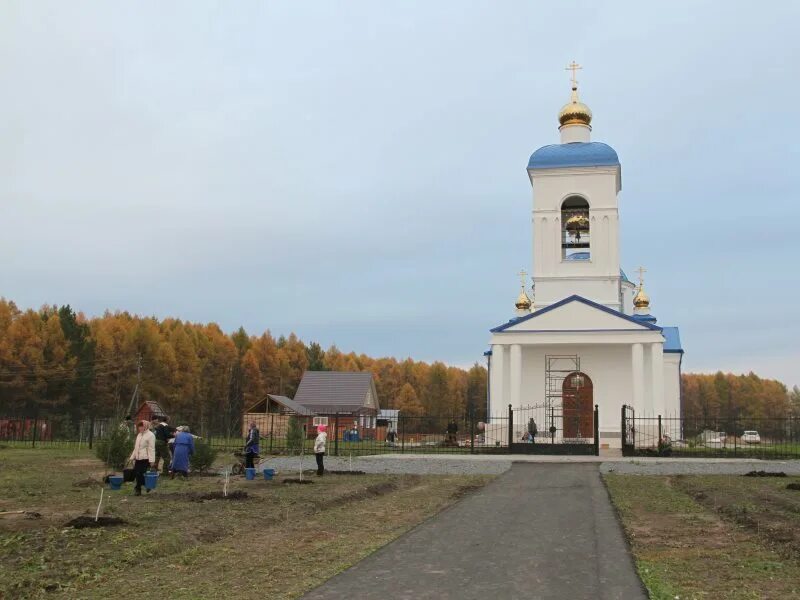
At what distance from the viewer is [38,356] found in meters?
57.8

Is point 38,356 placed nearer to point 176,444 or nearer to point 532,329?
point 532,329

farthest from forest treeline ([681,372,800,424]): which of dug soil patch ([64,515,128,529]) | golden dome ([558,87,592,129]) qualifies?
dug soil patch ([64,515,128,529])

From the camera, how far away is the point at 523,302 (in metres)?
40.6

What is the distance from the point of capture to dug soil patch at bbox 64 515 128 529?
933 centimetres

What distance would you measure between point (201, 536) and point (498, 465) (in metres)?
14.3

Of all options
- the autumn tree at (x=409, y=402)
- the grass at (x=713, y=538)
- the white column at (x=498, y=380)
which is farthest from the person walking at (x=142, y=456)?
the autumn tree at (x=409, y=402)

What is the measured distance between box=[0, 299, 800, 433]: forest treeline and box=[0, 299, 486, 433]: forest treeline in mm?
83

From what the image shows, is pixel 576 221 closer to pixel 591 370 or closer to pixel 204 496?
pixel 591 370

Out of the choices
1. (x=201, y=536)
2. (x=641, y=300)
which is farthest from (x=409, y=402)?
(x=201, y=536)

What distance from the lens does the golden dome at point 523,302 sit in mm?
40562

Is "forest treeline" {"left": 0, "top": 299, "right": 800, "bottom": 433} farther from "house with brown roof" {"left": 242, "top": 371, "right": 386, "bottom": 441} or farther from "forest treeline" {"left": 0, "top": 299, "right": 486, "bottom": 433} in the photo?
"house with brown roof" {"left": 242, "top": 371, "right": 386, "bottom": 441}

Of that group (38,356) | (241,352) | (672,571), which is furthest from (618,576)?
(241,352)

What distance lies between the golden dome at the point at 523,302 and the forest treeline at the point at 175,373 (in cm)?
690

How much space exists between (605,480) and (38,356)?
168 feet
